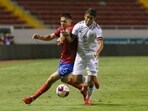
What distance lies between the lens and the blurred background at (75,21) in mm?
41281

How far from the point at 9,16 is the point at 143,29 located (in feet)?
38.5

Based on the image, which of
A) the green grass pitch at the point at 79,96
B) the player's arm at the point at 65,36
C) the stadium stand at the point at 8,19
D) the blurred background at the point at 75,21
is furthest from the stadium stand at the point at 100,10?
the player's arm at the point at 65,36

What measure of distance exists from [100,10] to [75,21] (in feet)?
12.1

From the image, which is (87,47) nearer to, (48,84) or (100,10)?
(48,84)

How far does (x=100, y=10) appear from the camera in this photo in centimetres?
5159

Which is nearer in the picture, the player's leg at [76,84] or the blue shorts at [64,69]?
the blue shorts at [64,69]

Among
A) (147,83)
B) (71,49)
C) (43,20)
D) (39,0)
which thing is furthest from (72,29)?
(39,0)

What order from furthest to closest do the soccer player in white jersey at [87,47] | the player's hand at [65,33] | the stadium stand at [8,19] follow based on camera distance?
1. the stadium stand at [8,19]
2. the soccer player in white jersey at [87,47]
3. the player's hand at [65,33]

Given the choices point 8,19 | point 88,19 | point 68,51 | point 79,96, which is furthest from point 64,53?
point 8,19

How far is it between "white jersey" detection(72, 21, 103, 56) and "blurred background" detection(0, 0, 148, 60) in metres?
25.4

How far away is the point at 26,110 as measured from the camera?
12047 mm

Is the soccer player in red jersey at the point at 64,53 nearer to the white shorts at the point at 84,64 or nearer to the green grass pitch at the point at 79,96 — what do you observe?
the white shorts at the point at 84,64

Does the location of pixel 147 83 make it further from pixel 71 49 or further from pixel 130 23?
pixel 130 23

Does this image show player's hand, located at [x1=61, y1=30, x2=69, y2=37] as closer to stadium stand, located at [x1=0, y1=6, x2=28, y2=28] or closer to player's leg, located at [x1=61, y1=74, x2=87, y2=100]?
player's leg, located at [x1=61, y1=74, x2=87, y2=100]
